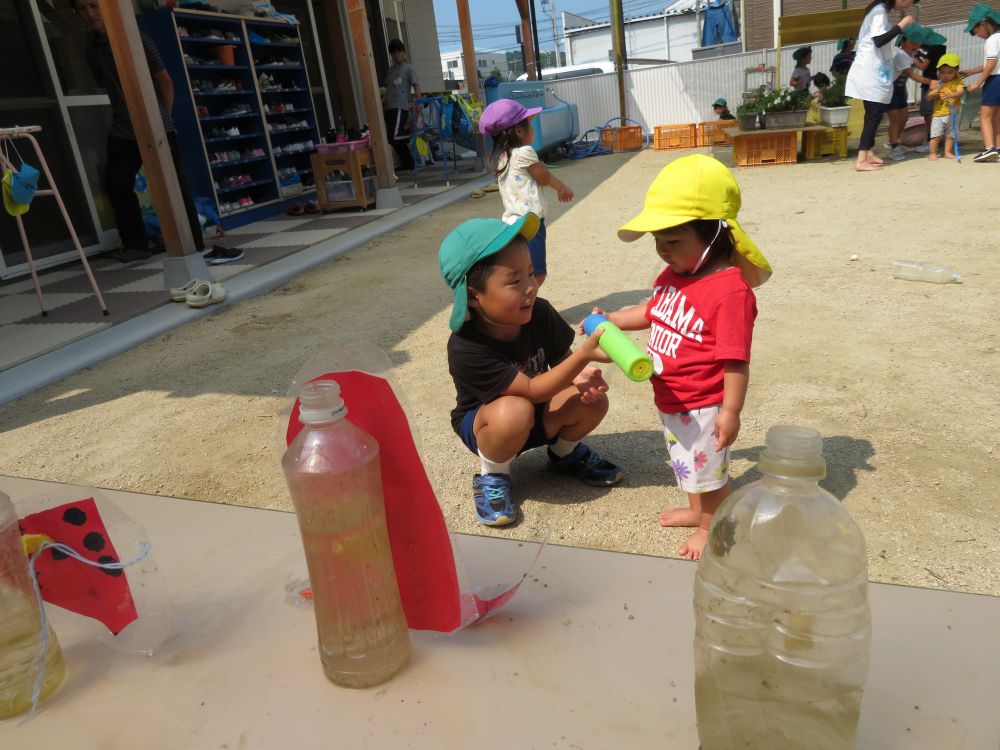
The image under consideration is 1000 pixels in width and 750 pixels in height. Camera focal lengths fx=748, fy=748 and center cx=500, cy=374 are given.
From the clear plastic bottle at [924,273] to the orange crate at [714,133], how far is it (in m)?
8.91

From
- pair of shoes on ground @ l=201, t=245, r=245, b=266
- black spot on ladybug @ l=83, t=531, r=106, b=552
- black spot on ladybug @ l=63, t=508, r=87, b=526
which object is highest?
black spot on ladybug @ l=63, t=508, r=87, b=526

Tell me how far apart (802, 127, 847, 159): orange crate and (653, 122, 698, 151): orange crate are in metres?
3.37

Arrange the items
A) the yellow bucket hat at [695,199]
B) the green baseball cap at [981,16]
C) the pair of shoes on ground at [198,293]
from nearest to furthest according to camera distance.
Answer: the yellow bucket hat at [695,199] < the pair of shoes on ground at [198,293] < the green baseball cap at [981,16]

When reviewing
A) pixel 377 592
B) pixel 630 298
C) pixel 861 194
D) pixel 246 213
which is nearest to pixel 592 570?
pixel 377 592

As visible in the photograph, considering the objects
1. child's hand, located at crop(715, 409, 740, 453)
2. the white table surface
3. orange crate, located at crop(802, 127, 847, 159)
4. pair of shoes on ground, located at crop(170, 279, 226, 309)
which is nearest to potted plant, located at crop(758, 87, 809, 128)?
orange crate, located at crop(802, 127, 847, 159)

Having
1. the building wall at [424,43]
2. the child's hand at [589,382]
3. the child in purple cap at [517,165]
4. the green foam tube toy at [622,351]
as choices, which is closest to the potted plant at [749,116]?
the child in purple cap at [517,165]

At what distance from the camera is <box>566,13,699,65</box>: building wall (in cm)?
4319

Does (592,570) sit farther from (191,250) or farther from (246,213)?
(246,213)

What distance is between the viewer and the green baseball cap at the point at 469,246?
6.43ft

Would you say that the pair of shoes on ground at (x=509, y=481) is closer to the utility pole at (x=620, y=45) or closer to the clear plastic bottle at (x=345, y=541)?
the clear plastic bottle at (x=345, y=541)

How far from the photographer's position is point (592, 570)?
179 centimetres

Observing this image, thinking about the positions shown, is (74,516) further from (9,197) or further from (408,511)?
(9,197)

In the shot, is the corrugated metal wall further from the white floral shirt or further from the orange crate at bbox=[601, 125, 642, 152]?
the white floral shirt

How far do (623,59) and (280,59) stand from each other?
802cm
